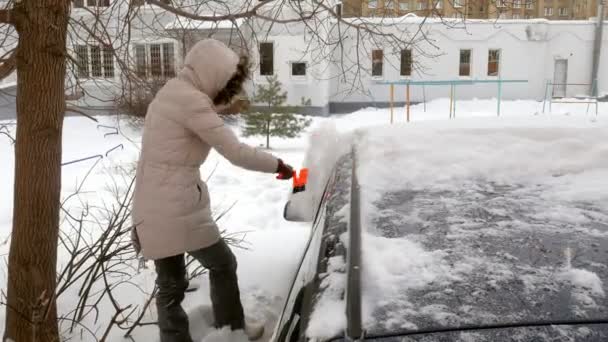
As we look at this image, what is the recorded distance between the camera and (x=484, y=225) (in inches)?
67.3

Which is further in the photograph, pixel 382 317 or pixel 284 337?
pixel 284 337

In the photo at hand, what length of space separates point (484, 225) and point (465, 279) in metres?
0.40

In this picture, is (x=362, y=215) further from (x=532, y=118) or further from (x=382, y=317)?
(x=532, y=118)

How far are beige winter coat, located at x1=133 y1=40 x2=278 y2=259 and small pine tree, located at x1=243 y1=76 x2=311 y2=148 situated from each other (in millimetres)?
11078

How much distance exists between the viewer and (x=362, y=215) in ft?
5.96

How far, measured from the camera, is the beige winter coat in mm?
2596

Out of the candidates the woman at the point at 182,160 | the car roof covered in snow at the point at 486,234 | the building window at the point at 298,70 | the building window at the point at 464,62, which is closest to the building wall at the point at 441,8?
the car roof covered in snow at the point at 486,234

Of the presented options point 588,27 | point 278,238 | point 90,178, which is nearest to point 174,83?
point 278,238

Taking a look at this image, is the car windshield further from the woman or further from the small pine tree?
the small pine tree

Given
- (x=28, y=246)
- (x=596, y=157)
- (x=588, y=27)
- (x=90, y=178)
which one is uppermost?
(x=588, y=27)

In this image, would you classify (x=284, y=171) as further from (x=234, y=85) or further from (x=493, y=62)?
(x=493, y=62)

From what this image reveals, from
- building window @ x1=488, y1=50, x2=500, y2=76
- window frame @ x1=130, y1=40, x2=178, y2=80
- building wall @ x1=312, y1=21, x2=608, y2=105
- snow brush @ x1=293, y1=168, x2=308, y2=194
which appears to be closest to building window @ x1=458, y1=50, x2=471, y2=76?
building wall @ x1=312, y1=21, x2=608, y2=105

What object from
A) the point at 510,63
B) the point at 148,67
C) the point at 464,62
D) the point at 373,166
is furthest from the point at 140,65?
the point at 510,63

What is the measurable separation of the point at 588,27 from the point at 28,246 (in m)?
28.9
